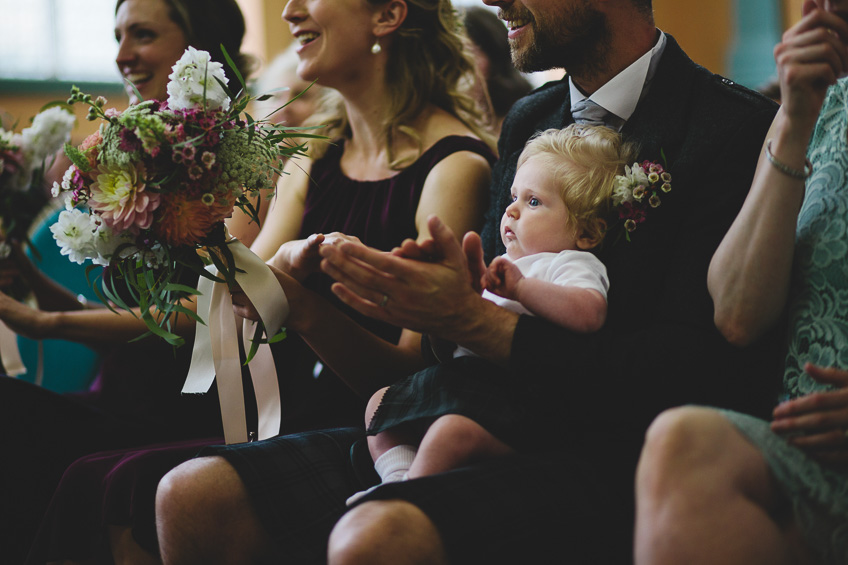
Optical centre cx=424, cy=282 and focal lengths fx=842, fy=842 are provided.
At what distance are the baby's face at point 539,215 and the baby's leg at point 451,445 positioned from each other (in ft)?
1.32

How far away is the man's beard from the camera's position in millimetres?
1819

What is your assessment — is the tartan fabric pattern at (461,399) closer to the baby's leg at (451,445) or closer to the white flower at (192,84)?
the baby's leg at (451,445)

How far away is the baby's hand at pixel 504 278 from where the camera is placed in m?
1.54

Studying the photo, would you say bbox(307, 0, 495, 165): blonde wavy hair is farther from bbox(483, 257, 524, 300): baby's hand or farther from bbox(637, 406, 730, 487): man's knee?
bbox(637, 406, 730, 487): man's knee

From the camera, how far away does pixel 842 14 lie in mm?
1322

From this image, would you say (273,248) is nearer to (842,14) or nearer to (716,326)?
(716,326)

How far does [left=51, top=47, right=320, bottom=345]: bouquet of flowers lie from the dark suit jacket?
2.20 feet

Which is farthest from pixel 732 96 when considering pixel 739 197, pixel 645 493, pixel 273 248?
pixel 273 248

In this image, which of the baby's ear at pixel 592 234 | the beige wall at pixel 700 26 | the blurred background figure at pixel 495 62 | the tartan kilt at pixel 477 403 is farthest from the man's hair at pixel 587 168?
the beige wall at pixel 700 26

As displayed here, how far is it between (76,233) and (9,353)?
115cm

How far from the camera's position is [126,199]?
1.67 meters

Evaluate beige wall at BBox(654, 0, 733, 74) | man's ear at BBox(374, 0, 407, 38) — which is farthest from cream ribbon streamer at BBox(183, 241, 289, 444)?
beige wall at BBox(654, 0, 733, 74)

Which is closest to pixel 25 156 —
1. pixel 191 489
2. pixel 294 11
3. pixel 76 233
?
pixel 294 11

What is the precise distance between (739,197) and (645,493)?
70cm
